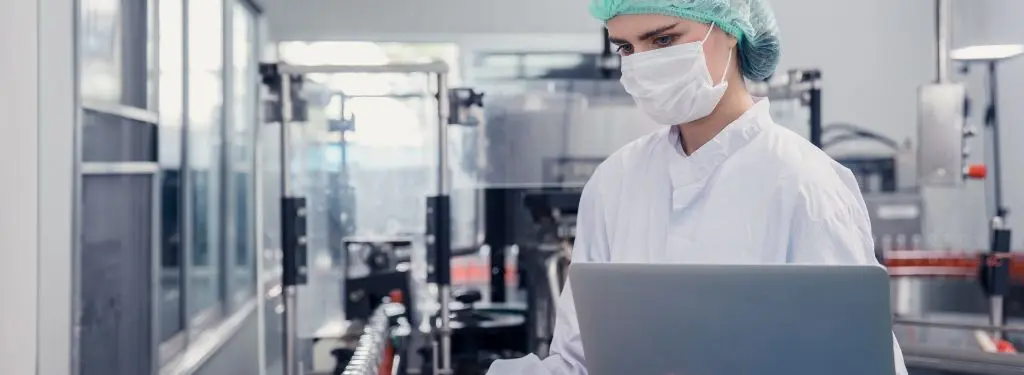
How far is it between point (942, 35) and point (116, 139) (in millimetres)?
2232

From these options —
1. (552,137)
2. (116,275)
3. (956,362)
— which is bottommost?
(956,362)

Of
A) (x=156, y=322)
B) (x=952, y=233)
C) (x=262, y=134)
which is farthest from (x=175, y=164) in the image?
(x=952, y=233)

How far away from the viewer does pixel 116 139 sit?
7.51 ft

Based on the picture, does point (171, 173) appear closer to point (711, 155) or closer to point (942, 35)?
point (711, 155)

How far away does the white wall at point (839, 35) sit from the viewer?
3.82 meters

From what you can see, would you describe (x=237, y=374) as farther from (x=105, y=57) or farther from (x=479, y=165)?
(x=105, y=57)

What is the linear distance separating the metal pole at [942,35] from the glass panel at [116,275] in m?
2.21

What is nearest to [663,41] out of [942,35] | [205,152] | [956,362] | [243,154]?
[956,362]

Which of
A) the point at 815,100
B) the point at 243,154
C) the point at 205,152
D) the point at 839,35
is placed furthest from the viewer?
the point at 839,35

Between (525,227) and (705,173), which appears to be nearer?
(705,173)

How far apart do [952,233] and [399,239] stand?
275 centimetres

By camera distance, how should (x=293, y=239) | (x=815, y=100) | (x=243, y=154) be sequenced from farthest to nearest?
(x=243, y=154) < (x=815, y=100) < (x=293, y=239)

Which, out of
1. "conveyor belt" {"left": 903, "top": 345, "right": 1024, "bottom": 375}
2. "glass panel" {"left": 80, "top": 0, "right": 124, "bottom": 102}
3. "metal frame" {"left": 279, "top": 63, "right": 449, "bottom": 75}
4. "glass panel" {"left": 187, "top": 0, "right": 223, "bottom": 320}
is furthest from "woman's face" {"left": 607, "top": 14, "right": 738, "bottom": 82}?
"glass panel" {"left": 187, "top": 0, "right": 223, "bottom": 320}

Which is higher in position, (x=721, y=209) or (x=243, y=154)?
(x=243, y=154)
